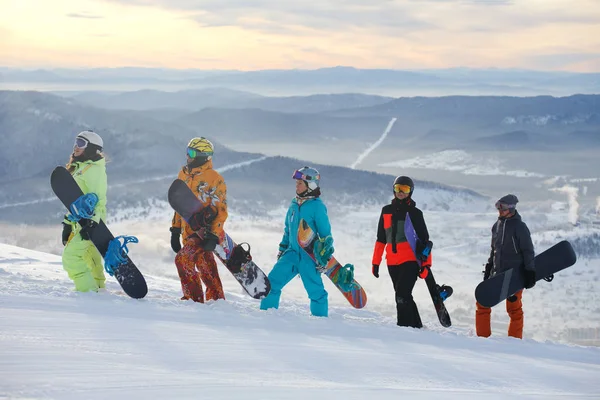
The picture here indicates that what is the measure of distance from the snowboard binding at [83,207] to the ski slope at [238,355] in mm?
729

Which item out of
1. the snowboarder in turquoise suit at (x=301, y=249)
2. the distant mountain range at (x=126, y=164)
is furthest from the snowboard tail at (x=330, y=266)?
the distant mountain range at (x=126, y=164)

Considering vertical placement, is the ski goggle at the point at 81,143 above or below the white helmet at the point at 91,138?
below

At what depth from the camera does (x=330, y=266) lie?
792cm

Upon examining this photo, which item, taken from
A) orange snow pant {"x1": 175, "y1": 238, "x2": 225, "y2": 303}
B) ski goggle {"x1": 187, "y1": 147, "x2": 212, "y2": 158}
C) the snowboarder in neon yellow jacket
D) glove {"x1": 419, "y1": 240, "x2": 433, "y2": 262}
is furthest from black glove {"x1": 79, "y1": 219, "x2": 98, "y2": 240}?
glove {"x1": 419, "y1": 240, "x2": 433, "y2": 262}

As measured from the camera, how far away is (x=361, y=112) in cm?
19762

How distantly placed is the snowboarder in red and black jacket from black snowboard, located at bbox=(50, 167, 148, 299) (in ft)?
8.03

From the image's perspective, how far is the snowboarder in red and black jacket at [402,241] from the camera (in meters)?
7.70

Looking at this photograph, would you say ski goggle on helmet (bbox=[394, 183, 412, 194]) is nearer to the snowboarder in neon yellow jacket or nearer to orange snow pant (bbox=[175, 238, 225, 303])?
orange snow pant (bbox=[175, 238, 225, 303])

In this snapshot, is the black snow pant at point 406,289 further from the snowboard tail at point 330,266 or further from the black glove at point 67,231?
the black glove at point 67,231

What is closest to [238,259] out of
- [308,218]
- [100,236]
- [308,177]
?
[308,218]

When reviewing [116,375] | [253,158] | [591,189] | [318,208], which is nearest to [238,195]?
[253,158]

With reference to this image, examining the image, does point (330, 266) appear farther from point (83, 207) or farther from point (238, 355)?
point (238, 355)

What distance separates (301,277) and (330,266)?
0.42m

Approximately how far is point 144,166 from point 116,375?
183 ft
